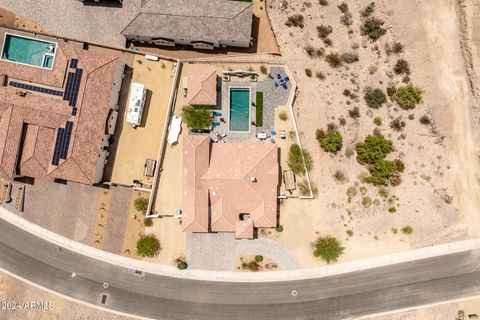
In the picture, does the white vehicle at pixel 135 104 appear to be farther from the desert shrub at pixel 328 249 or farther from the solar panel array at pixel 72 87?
the desert shrub at pixel 328 249

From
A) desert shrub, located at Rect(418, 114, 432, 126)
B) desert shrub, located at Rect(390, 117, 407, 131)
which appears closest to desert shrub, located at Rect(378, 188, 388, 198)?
desert shrub, located at Rect(390, 117, 407, 131)

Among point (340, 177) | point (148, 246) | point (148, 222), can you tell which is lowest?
point (148, 246)

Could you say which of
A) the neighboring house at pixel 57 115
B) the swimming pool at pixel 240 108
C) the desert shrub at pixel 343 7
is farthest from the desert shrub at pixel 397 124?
the neighboring house at pixel 57 115

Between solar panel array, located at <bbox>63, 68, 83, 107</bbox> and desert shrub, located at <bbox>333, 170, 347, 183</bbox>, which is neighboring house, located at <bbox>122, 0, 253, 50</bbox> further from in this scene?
desert shrub, located at <bbox>333, 170, 347, 183</bbox>

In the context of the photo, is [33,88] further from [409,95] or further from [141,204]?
[409,95]

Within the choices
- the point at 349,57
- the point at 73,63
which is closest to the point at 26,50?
the point at 73,63

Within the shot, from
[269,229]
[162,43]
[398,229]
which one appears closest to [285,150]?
[269,229]
